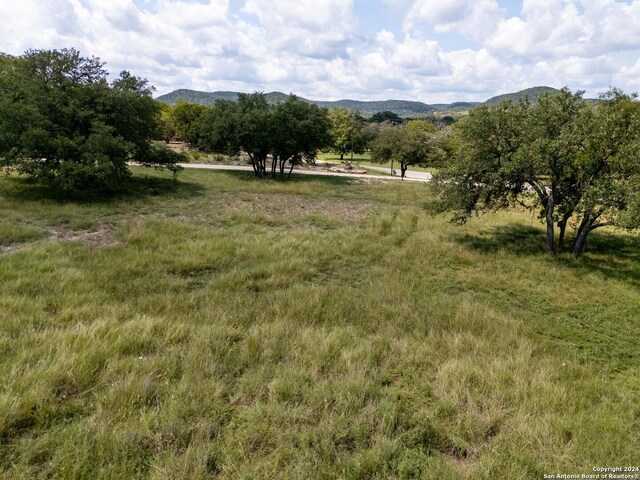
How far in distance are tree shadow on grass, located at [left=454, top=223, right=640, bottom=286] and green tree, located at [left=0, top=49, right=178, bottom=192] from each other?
61.9 feet

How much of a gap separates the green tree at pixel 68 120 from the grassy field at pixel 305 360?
6.34 metres

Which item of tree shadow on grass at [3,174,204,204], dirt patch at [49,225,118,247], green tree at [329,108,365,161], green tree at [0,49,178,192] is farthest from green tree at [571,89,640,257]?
green tree at [329,108,365,161]

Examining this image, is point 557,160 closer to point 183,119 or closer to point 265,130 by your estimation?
point 265,130

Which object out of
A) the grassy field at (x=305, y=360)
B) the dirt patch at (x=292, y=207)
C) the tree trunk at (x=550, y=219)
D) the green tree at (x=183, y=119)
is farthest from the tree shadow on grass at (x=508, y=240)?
the green tree at (x=183, y=119)

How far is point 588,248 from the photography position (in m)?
14.1

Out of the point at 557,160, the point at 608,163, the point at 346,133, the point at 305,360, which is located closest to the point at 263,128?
the point at 557,160

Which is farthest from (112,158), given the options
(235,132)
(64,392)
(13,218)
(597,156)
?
(597,156)

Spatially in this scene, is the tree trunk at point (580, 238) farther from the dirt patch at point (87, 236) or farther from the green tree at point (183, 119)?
the green tree at point (183, 119)

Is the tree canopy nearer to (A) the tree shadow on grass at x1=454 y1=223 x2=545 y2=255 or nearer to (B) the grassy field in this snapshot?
(B) the grassy field

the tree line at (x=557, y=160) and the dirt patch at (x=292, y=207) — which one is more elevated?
the tree line at (x=557, y=160)

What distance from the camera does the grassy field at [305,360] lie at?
361cm

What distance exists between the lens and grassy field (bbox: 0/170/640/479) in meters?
3.61

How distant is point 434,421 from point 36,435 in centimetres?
445

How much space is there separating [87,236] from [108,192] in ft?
30.8
